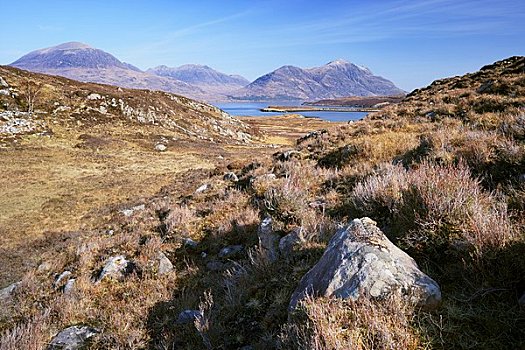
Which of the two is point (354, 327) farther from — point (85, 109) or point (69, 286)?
point (85, 109)

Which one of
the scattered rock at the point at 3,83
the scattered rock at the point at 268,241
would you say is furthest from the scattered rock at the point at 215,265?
the scattered rock at the point at 3,83

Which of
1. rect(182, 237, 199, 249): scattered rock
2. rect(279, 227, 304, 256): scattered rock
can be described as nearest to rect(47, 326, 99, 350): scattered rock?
rect(182, 237, 199, 249): scattered rock

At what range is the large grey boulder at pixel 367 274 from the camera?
105 inches

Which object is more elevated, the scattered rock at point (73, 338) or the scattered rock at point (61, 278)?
the scattered rock at point (73, 338)

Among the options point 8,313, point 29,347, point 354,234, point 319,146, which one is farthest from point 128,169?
point 354,234

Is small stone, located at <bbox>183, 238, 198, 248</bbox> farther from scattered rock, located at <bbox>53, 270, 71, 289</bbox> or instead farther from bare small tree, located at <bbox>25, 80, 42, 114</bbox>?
bare small tree, located at <bbox>25, 80, 42, 114</bbox>

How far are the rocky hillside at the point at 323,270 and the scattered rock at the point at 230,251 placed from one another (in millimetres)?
30

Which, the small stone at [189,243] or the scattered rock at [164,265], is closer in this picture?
the scattered rock at [164,265]

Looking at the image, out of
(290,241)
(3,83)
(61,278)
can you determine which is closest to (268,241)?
(290,241)

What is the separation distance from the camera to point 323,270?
3.18 meters

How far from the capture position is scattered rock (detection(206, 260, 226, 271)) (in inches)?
228

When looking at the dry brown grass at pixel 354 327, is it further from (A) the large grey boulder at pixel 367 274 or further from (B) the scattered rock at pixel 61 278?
(B) the scattered rock at pixel 61 278

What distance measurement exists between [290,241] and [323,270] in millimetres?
1689

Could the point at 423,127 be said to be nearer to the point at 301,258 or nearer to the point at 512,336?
the point at 301,258
